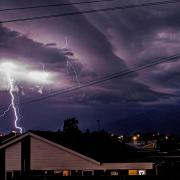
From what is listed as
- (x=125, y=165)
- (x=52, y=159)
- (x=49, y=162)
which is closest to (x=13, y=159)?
(x=49, y=162)

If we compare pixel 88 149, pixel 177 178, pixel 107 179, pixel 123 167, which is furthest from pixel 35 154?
pixel 177 178

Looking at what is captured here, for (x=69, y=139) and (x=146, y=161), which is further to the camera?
(x=69, y=139)

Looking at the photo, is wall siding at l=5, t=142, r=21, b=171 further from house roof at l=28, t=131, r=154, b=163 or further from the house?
house roof at l=28, t=131, r=154, b=163

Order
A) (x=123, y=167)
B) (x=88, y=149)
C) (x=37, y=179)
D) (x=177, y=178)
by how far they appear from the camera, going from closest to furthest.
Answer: (x=177, y=178) → (x=37, y=179) → (x=123, y=167) → (x=88, y=149)

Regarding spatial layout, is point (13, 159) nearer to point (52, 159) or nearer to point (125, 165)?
point (52, 159)

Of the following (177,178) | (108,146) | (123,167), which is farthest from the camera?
(108,146)

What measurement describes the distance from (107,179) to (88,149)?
32.1 ft

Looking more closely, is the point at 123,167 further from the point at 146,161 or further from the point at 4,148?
the point at 4,148

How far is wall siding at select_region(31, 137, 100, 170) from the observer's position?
35500mm

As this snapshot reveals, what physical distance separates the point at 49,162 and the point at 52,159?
0.33 m

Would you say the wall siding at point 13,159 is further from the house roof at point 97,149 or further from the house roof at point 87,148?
the house roof at point 97,149

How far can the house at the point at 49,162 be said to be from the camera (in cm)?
3494

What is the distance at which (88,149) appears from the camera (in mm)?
37281

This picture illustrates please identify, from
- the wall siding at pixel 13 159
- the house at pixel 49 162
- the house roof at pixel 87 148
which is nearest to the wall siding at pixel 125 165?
the house at pixel 49 162
